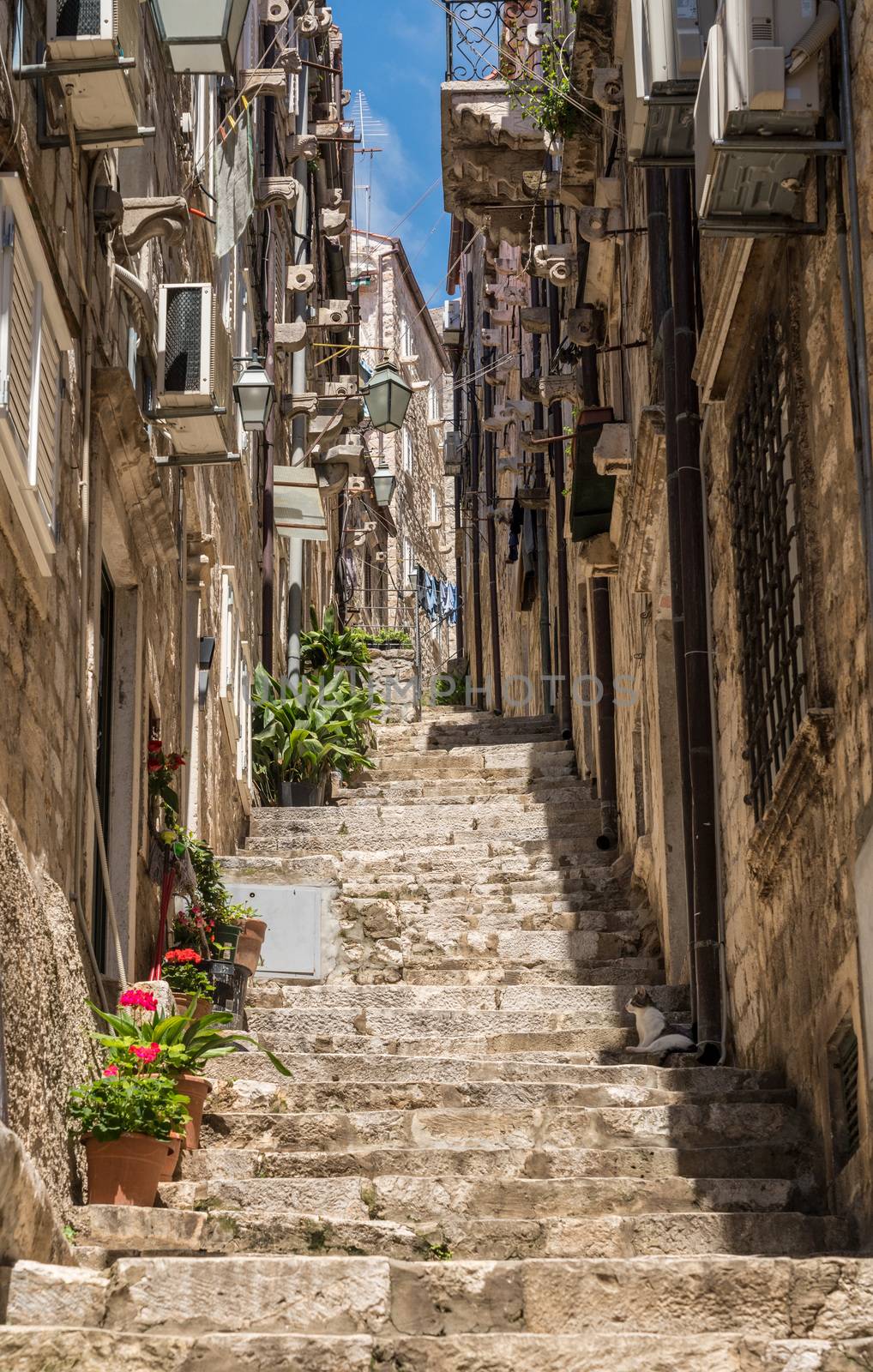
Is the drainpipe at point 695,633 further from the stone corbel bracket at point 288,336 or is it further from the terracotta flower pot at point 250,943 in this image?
the stone corbel bracket at point 288,336

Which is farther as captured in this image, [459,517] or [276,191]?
[459,517]

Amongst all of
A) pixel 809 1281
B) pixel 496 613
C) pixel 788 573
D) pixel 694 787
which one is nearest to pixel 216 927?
pixel 694 787

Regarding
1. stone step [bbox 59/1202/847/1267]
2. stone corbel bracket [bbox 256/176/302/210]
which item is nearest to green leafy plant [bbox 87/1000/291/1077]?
stone step [bbox 59/1202/847/1267]

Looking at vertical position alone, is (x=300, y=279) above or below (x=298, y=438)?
above

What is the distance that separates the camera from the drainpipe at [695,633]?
28.1ft

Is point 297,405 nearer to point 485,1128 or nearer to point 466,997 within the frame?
point 466,997

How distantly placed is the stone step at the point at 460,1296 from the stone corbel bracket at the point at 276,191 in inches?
476

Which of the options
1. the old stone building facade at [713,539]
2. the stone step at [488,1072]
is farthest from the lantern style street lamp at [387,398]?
the stone step at [488,1072]

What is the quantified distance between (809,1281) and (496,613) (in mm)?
22599

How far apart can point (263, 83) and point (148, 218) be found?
22.5 ft

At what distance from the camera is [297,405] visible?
60.2 ft

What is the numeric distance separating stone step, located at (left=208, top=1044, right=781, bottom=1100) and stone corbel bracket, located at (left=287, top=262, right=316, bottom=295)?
1190 centimetres

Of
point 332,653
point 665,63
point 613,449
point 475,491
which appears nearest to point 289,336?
point 332,653

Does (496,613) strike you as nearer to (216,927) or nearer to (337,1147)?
(216,927)
